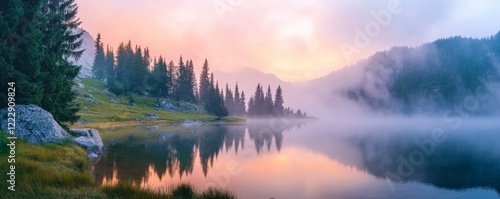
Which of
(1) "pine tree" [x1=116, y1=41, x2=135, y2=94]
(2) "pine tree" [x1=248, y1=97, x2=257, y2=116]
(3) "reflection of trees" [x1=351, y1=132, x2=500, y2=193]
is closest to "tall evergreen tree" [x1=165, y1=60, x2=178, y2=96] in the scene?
(1) "pine tree" [x1=116, y1=41, x2=135, y2=94]

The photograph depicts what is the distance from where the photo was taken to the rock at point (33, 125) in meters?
21.0

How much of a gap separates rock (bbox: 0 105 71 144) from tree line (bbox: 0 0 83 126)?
1.35 meters

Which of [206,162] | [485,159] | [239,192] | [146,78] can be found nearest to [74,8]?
[206,162]

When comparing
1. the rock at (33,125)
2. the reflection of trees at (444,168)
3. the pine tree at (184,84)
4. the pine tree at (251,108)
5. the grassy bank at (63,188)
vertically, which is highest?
the pine tree at (184,84)

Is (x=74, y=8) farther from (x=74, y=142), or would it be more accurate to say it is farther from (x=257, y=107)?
(x=257, y=107)

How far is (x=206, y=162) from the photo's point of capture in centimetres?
2895

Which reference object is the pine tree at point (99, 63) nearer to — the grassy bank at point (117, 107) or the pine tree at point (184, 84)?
the grassy bank at point (117, 107)

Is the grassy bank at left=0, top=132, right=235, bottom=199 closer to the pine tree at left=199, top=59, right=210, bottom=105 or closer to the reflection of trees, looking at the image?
the reflection of trees

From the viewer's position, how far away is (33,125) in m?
21.9

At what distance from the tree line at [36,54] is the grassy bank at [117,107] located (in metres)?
44.1

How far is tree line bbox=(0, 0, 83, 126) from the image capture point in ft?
70.9

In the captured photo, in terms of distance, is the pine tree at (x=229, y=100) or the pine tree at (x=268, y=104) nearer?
the pine tree at (x=268, y=104)

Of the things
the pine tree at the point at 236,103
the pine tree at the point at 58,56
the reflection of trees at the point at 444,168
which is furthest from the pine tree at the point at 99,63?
the reflection of trees at the point at 444,168

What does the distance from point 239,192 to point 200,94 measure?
14384cm
